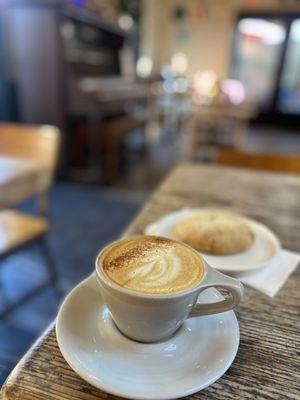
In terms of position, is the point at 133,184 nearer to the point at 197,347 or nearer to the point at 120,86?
the point at 120,86

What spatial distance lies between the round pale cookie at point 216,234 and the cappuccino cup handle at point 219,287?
17 cm

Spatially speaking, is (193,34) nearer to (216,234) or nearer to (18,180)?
(18,180)

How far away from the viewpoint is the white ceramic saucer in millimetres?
295

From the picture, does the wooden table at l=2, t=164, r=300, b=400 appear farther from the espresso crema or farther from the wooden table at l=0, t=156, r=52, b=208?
the wooden table at l=0, t=156, r=52, b=208

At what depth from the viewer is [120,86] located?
361 cm

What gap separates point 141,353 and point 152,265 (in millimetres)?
94

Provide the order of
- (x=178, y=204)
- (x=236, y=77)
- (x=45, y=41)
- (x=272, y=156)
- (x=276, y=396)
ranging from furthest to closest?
(x=236, y=77)
(x=45, y=41)
(x=272, y=156)
(x=178, y=204)
(x=276, y=396)

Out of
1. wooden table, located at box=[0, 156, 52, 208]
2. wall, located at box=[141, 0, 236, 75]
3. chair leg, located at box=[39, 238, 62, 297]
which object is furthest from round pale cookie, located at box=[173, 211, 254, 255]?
wall, located at box=[141, 0, 236, 75]

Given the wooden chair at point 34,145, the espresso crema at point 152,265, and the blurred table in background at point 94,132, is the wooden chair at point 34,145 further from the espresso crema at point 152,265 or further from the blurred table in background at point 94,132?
the blurred table in background at point 94,132

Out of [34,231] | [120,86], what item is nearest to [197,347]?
[34,231]

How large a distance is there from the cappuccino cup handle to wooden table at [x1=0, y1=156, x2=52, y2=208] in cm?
76

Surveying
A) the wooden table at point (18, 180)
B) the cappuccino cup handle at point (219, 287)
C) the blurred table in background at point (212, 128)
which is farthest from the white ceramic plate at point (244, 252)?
the blurred table in background at point (212, 128)

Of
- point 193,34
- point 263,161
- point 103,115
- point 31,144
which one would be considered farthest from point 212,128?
point 193,34

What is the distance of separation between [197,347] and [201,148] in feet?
10.8
